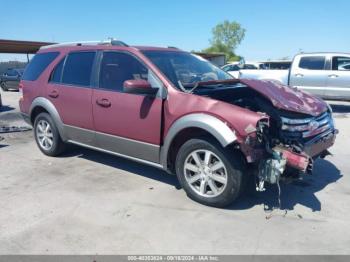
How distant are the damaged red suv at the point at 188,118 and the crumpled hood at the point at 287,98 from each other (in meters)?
0.02

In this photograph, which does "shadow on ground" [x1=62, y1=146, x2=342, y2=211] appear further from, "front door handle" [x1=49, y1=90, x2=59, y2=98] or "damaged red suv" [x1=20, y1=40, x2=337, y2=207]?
"front door handle" [x1=49, y1=90, x2=59, y2=98]

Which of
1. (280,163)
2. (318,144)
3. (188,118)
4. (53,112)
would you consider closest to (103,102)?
(53,112)

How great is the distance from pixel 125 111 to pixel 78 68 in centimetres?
135

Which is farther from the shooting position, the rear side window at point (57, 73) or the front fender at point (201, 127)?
the rear side window at point (57, 73)

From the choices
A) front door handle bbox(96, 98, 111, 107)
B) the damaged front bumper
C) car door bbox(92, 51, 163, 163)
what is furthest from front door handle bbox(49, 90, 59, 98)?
the damaged front bumper

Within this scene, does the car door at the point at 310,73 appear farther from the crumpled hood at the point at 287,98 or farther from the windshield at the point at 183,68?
the crumpled hood at the point at 287,98

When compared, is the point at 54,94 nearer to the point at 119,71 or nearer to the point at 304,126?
the point at 119,71

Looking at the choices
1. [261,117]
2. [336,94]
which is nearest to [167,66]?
[261,117]

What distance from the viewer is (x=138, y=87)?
417 centimetres

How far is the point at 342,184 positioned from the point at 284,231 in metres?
1.76

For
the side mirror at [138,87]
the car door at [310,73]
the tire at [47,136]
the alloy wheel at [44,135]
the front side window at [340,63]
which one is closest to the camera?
the side mirror at [138,87]

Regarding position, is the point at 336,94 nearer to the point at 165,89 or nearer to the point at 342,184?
the point at 342,184

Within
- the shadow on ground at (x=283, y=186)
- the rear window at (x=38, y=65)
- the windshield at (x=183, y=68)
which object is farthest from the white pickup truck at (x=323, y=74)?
the rear window at (x=38, y=65)

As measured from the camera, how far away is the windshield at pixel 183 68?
4555 millimetres
